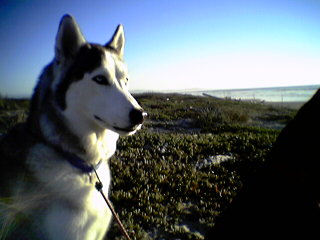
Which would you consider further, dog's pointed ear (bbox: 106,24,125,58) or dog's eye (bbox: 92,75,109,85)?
dog's pointed ear (bbox: 106,24,125,58)

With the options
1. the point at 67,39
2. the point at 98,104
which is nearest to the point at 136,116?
the point at 98,104

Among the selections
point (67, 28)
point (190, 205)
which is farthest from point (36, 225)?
point (190, 205)

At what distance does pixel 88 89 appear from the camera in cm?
245

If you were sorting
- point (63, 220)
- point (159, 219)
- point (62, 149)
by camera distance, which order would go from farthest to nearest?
point (159, 219)
point (62, 149)
point (63, 220)

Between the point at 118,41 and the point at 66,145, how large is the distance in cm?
179

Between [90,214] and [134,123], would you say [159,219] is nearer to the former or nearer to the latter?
[90,214]

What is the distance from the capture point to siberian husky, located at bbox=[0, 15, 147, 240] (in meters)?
2.26

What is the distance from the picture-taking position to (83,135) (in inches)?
98.7

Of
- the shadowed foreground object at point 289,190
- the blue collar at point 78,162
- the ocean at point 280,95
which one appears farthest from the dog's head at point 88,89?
the ocean at point 280,95

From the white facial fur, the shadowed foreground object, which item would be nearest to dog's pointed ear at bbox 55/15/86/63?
the white facial fur

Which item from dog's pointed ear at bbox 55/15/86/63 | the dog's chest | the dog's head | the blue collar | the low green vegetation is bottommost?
the low green vegetation

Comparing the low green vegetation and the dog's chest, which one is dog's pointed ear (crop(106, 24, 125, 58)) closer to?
the dog's chest

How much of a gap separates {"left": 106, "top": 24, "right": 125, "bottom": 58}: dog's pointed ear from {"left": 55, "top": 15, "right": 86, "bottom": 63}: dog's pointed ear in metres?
0.61

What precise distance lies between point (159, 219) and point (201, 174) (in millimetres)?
2320
